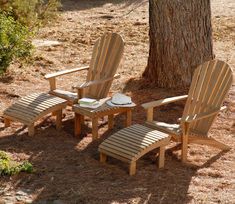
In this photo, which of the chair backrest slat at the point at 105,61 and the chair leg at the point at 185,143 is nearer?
the chair leg at the point at 185,143

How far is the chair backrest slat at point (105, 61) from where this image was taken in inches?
306

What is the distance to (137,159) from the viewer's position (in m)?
6.02

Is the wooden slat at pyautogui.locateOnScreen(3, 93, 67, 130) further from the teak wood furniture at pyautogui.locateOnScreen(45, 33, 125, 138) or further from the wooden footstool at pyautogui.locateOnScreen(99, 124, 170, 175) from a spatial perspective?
the wooden footstool at pyautogui.locateOnScreen(99, 124, 170, 175)

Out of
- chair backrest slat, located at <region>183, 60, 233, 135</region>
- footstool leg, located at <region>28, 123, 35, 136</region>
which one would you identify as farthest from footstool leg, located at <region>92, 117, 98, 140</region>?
chair backrest slat, located at <region>183, 60, 233, 135</region>

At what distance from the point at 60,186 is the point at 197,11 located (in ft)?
12.4

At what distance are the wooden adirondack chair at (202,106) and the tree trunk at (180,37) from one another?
1.71 meters

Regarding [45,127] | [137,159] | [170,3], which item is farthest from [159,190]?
[170,3]

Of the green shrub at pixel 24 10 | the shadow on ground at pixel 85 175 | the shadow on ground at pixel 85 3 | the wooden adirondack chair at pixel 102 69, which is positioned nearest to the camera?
the shadow on ground at pixel 85 175

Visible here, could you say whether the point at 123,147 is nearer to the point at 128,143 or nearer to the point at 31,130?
the point at 128,143

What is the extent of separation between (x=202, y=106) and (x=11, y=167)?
7.43 feet

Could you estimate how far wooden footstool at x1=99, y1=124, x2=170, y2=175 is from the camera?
5.95 m

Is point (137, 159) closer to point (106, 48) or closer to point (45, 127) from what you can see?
point (45, 127)

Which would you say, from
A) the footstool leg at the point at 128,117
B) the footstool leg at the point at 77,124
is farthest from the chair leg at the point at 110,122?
the footstool leg at the point at 77,124

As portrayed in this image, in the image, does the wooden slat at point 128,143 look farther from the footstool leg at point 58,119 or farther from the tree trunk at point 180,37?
the tree trunk at point 180,37
